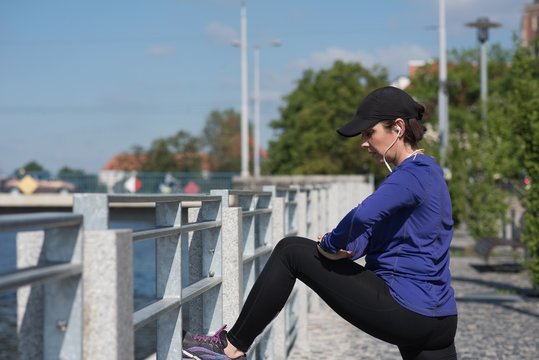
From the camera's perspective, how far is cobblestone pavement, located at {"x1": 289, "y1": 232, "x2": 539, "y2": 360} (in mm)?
10094

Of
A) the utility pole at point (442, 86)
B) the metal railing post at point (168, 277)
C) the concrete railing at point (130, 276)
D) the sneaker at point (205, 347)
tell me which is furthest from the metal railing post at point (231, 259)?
the utility pole at point (442, 86)

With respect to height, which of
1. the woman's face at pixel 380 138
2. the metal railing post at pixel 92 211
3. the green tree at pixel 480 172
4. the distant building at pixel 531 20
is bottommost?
the green tree at pixel 480 172

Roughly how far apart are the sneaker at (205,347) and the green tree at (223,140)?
131871 millimetres

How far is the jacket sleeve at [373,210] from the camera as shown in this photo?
14.2 feet

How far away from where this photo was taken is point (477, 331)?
11758 mm

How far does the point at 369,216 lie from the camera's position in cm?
434

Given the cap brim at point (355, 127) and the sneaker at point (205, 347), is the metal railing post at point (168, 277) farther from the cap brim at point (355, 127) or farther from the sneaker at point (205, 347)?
the cap brim at point (355, 127)

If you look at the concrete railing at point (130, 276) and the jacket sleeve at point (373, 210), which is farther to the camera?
the jacket sleeve at point (373, 210)

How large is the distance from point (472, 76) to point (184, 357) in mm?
84279

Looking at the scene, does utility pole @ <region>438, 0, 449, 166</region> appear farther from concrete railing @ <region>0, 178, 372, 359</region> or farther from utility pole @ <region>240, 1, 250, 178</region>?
concrete railing @ <region>0, 178, 372, 359</region>

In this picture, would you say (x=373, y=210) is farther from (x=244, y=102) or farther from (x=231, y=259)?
(x=244, y=102)

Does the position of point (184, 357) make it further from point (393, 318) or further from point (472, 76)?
point (472, 76)

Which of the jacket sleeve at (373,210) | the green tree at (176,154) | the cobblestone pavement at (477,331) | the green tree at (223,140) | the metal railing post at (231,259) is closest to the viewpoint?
the jacket sleeve at (373,210)

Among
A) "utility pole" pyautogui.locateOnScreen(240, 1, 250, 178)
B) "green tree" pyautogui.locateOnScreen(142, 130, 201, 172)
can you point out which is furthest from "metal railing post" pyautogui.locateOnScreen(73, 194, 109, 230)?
"green tree" pyautogui.locateOnScreen(142, 130, 201, 172)
